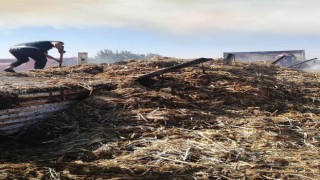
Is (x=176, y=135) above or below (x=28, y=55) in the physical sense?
below

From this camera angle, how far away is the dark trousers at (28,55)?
35.6 feet

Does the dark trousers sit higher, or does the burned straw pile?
the dark trousers

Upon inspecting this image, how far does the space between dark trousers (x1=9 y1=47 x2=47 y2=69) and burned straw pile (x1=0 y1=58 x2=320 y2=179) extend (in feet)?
17.5

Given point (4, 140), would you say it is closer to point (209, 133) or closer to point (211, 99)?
point (209, 133)

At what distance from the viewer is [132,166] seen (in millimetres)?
3162

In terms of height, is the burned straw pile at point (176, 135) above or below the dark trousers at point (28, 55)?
below

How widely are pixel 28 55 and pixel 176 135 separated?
827cm

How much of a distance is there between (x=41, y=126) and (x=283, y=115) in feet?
11.3

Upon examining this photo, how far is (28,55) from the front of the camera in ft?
35.8

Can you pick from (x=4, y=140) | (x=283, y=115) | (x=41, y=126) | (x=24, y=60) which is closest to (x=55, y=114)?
(x=41, y=126)

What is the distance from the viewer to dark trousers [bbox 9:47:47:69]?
10.8m

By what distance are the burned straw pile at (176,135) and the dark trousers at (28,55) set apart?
17.5 ft

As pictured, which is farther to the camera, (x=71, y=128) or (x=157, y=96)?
(x=157, y=96)

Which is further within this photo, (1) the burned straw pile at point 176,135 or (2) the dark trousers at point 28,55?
(2) the dark trousers at point 28,55
